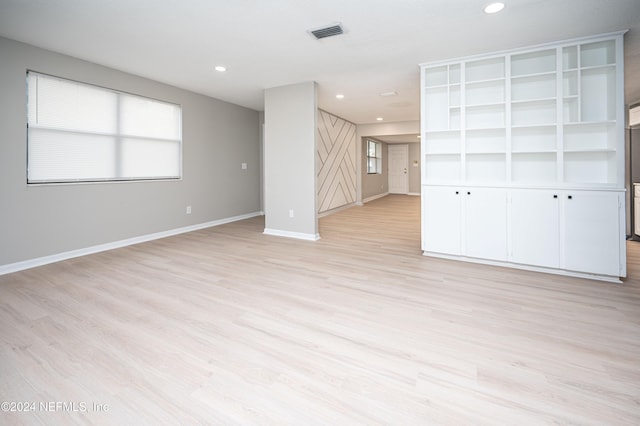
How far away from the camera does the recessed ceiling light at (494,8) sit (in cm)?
268

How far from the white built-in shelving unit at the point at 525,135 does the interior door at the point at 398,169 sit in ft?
31.0

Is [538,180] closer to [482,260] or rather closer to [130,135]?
[482,260]

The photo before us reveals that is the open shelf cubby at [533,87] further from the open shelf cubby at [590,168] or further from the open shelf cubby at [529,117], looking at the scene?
the open shelf cubby at [590,168]

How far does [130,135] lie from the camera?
15.5 feet

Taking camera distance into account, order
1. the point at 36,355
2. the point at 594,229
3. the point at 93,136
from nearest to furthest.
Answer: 1. the point at 36,355
2. the point at 594,229
3. the point at 93,136

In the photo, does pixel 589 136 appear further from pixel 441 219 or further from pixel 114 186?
pixel 114 186

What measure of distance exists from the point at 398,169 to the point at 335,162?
6118 mm

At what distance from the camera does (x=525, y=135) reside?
11.9 feet

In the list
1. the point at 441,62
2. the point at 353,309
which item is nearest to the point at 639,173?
the point at 441,62

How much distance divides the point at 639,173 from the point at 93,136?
8141mm

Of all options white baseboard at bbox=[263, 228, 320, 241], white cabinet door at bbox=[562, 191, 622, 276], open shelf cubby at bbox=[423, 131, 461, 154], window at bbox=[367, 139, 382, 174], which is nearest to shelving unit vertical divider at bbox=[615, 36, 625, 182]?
white cabinet door at bbox=[562, 191, 622, 276]

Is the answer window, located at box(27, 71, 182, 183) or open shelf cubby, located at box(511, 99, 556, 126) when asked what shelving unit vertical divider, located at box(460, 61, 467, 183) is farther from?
window, located at box(27, 71, 182, 183)

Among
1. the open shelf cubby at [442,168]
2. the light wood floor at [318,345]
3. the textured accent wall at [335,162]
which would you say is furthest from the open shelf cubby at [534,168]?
the textured accent wall at [335,162]

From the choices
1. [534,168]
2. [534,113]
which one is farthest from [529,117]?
[534,168]
